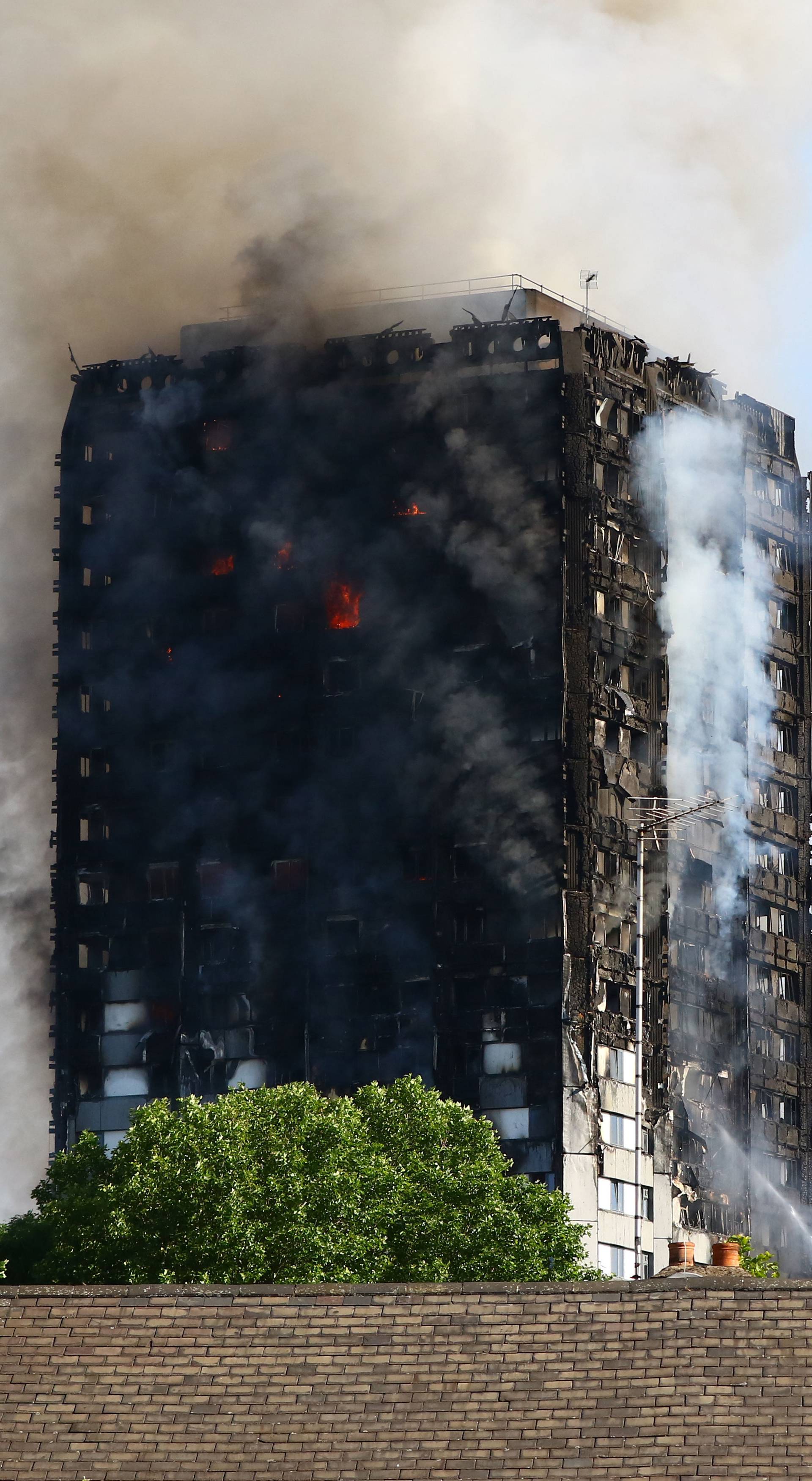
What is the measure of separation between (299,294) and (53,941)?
3419 centimetres

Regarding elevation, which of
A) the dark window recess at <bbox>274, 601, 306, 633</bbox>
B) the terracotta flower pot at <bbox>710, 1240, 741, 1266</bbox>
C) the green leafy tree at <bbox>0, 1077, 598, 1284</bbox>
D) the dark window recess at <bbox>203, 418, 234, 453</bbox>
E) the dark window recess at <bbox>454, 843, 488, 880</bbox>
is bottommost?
the terracotta flower pot at <bbox>710, 1240, 741, 1266</bbox>

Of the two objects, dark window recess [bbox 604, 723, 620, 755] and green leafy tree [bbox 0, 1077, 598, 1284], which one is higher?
dark window recess [bbox 604, 723, 620, 755]

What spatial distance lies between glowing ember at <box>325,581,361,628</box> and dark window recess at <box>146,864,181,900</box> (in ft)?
45.2

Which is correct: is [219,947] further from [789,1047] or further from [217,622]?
[789,1047]

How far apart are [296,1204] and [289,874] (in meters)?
52.6

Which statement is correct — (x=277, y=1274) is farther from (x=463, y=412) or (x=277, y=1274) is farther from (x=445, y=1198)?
(x=463, y=412)

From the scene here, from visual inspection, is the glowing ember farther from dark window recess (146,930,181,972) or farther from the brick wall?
the brick wall

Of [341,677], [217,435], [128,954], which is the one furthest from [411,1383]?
[217,435]

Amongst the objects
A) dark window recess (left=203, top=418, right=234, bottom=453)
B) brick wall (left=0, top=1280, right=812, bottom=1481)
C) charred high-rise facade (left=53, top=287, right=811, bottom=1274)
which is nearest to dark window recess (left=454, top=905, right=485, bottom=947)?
charred high-rise facade (left=53, top=287, right=811, bottom=1274)

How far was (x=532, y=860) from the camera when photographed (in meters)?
155

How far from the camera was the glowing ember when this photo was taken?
161 m

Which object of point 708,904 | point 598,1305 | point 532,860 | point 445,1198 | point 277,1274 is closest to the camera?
point 598,1305

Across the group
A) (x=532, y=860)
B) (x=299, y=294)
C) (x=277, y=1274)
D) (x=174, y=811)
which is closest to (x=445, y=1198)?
(x=277, y=1274)

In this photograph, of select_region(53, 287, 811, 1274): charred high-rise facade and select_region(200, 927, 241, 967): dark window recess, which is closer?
select_region(53, 287, 811, 1274): charred high-rise facade
